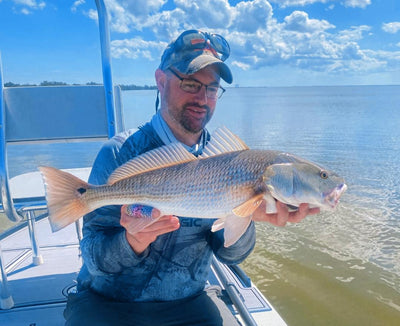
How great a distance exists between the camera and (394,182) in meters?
10.8

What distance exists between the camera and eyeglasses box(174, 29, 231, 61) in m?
2.62

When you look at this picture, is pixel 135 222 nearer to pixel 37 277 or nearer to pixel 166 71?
pixel 166 71

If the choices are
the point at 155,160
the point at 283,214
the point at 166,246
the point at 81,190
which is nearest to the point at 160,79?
the point at 155,160

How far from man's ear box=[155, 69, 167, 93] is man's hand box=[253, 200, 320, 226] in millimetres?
1390

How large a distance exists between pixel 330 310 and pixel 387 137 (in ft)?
56.7

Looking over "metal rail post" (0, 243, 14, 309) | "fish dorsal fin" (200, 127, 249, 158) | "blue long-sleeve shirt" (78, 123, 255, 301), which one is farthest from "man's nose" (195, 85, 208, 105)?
"metal rail post" (0, 243, 14, 309)

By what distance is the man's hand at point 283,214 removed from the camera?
77.7 inches

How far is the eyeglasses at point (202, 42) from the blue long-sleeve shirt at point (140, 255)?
0.75 m

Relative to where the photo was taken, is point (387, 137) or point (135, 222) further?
point (387, 137)

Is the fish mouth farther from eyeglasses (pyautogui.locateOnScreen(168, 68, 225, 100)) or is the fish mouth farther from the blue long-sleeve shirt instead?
eyeglasses (pyautogui.locateOnScreen(168, 68, 225, 100))

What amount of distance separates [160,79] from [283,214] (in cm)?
160

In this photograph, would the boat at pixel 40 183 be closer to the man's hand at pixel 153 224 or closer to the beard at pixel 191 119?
the beard at pixel 191 119

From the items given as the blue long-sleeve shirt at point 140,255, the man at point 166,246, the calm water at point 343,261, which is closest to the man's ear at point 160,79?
the man at point 166,246

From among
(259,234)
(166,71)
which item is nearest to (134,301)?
(166,71)
